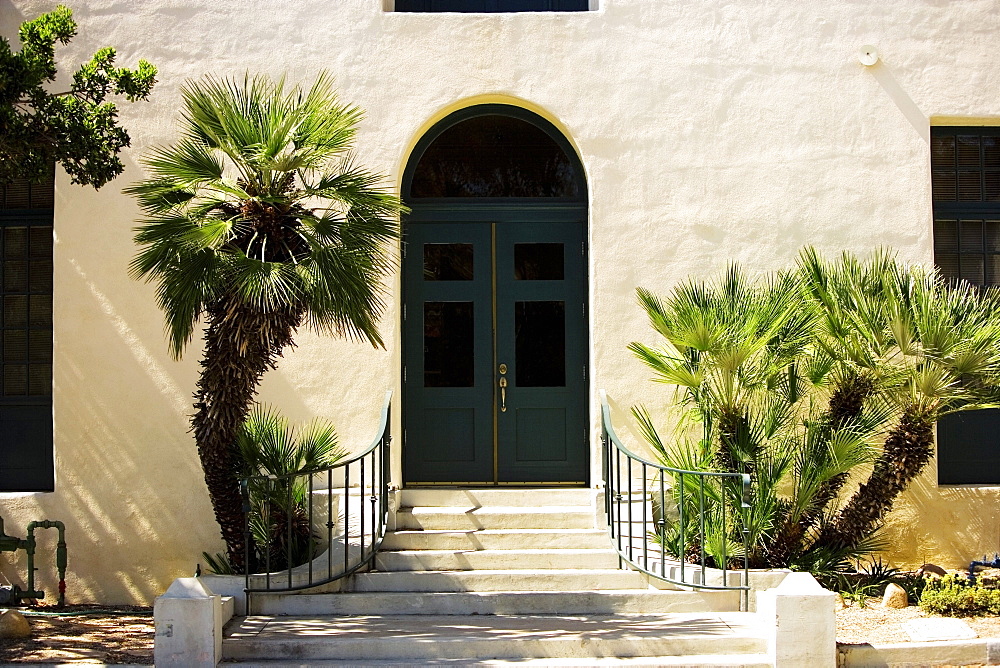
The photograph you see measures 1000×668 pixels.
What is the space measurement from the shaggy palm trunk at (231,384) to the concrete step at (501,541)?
44.2 inches

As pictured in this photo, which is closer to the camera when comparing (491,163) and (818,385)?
(818,385)

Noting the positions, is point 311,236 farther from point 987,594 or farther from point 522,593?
point 987,594

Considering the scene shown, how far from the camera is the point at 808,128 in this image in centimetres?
827

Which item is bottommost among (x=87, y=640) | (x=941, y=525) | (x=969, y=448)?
(x=87, y=640)

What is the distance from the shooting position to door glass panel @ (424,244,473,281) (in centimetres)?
854

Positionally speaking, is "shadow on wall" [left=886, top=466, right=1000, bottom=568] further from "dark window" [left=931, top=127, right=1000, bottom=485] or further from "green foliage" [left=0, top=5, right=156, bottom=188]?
"green foliage" [left=0, top=5, right=156, bottom=188]

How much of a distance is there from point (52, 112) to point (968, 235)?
697cm

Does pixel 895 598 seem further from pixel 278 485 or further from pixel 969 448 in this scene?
pixel 278 485

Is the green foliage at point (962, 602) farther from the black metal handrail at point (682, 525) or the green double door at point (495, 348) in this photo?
the green double door at point (495, 348)

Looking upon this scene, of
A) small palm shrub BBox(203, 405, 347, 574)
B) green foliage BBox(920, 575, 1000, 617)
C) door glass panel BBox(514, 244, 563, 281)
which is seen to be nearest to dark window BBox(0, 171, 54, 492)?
small palm shrub BBox(203, 405, 347, 574)

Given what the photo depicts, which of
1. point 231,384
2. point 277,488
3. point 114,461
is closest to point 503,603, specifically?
point 277,488

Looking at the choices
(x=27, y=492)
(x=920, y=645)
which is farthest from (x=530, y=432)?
(x=27, y=492)

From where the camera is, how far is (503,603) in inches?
271

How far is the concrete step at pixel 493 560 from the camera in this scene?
23.9 feet
